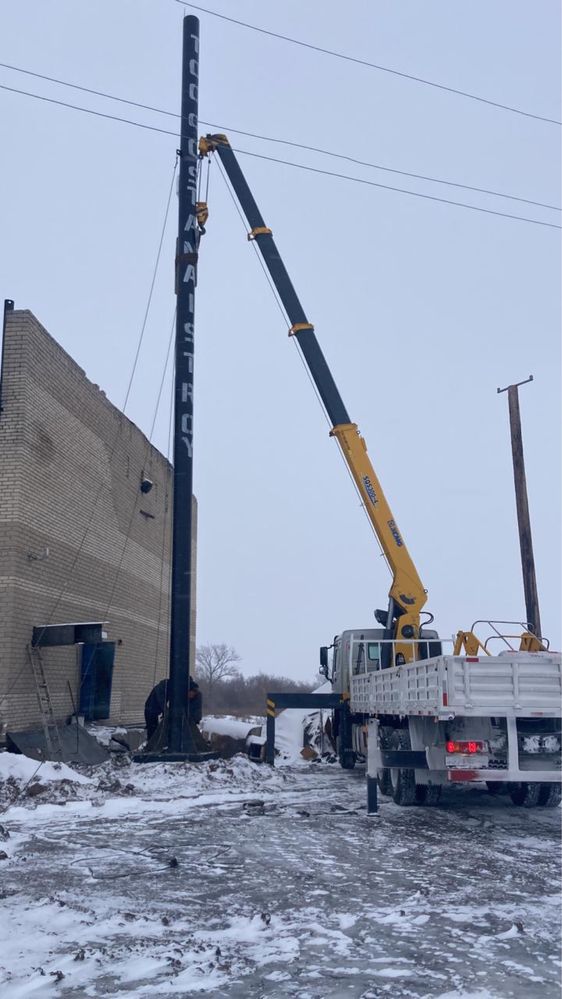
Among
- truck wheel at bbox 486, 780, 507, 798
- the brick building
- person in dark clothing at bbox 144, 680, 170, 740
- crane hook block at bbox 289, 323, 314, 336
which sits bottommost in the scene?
truck wheel at bbox 486, 780, 507, 798

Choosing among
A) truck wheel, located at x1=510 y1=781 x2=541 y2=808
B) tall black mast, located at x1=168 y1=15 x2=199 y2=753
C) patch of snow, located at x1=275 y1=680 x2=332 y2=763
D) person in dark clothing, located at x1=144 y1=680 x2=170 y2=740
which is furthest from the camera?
patch of snow, located at x1=275 y1=680 x2=332 y2=763

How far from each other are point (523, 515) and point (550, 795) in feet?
38.6

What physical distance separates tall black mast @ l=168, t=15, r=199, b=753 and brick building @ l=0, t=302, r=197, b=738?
2676 millimetres

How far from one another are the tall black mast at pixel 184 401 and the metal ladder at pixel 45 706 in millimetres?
2417

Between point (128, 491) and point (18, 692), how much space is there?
9.44 metres

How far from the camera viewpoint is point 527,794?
1414 centimetres

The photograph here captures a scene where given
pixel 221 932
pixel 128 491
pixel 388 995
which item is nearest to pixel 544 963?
pixel 388 995

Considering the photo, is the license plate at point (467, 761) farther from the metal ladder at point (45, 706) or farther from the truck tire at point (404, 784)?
the metal ladder at point (45, 706)

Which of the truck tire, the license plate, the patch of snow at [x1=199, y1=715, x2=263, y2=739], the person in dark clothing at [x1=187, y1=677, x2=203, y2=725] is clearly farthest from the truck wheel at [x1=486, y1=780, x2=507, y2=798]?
the patch of snow at [x1=199, y1=715, x2=263, y2=739]

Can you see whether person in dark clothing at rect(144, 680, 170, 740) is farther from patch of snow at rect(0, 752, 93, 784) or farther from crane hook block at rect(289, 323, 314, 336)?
crane hook block at rect(289, 323, 314, 336)

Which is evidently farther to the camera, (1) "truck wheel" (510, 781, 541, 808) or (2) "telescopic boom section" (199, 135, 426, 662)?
(2) "telescopic boom section" (199, 135, 426, 662)

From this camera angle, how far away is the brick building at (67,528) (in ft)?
60.8

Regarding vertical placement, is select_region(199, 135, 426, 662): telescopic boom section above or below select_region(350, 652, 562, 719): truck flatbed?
above

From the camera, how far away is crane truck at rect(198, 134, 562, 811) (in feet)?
38.6
